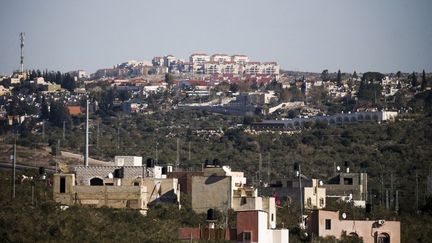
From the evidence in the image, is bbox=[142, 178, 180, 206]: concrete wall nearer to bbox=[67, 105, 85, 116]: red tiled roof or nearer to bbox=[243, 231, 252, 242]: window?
bbox=[243, 231, 252, 242]: window

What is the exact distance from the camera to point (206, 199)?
242 ft

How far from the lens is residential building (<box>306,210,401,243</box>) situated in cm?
7475

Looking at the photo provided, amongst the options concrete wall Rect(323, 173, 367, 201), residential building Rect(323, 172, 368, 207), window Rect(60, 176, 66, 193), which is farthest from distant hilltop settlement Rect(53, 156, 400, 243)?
concrete wall Rect(323, 173, 367, 201)

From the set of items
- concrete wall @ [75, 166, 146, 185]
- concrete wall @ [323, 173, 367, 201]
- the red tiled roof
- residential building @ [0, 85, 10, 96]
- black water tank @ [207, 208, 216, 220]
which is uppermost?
concrete wall @ [75, 166, 146, 185]

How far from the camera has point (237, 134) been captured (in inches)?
5679

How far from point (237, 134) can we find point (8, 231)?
281 feet

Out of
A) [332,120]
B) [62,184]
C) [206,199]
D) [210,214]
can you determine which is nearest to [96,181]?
[62,184]

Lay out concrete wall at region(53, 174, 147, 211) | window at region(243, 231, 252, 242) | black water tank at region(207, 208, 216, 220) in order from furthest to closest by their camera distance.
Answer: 1. concrete wall at region(53, 174, 147, 211)
2. black water tank at region(207, 208, 216, 220)
3. window at region(243, 231, 252, 242)

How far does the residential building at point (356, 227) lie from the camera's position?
74.8 m

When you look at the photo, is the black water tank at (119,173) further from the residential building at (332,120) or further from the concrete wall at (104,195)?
the residential building at (332,120)

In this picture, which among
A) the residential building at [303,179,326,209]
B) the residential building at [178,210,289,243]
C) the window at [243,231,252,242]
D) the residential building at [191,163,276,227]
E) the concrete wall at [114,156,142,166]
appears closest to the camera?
the residential building at [178,210,289,243]

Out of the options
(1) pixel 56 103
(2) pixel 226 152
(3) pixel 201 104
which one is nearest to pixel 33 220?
(2) pixel 226 152

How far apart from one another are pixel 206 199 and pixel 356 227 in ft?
19.1

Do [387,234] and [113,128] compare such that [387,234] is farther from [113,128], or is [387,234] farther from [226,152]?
[113,128]
